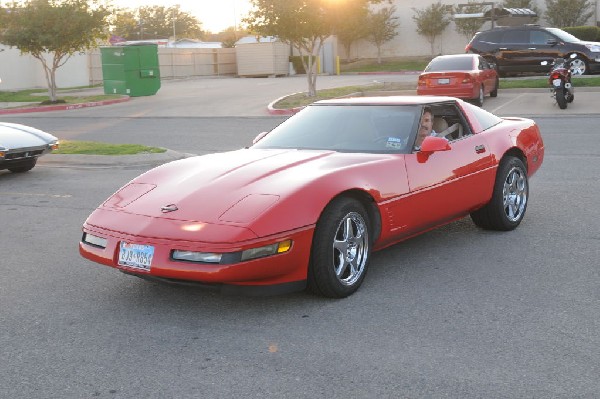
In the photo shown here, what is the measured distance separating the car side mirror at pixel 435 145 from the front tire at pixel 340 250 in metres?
0.87

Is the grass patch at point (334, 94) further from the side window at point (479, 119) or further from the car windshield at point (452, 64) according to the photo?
the side window at point (479, 119)

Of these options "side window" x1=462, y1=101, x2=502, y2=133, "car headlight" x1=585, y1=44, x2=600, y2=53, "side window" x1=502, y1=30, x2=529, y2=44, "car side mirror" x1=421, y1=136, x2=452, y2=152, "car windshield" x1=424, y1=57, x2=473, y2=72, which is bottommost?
"car side mirror" x1=421, y1=136, x2=452, y2=152

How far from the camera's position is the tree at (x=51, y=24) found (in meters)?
Result: 28.4

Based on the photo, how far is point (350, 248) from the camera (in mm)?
5391

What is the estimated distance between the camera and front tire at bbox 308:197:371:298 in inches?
201

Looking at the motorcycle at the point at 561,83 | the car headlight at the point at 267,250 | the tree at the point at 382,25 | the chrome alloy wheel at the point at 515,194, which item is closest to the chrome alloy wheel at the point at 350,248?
the car headlight at the point at 267,250

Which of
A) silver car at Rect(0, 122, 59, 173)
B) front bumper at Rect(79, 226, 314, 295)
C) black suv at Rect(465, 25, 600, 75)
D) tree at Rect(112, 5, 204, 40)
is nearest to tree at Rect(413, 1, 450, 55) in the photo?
black suv at Rect(465, 25, 600, 75)

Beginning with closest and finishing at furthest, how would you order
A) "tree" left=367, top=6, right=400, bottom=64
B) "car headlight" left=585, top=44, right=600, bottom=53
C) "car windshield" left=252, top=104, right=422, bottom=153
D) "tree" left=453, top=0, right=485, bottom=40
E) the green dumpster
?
"car windshield" left=252, top=104, right=422, bottom=153, "car headlight" left=585, top=44, right=600, bottom=53, the green dumpster, "tree" left=453, top=0, right=485, bottom=40, "tree" left=367, top=6, right=400, bottom=64

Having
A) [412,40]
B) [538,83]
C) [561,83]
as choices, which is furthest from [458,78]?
[412,40]

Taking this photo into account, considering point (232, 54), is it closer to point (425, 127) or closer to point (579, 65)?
point (579, 65)

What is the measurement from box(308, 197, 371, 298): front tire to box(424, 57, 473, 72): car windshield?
1701cm

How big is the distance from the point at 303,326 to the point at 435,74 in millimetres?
17365

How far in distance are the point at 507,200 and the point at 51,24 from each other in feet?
81.8

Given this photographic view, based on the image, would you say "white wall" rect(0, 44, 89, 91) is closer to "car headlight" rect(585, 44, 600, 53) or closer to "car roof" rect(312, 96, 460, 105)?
"car headlight" rect(585, 44, 600, 53)
